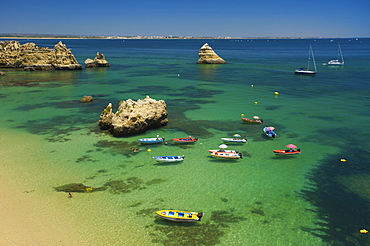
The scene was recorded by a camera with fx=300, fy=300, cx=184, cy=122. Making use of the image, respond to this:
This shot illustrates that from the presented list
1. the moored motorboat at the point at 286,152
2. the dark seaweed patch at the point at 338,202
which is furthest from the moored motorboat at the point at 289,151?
the dark seaweed patch at the point at 338,202

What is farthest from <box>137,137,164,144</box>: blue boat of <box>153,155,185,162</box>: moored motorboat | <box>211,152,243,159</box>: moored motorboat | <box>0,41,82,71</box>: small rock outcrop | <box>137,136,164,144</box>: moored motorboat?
<box>0,41,82,71</box>: small rock outcrop

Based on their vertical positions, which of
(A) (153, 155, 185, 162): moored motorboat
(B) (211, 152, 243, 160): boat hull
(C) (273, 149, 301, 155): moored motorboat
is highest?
(C) (273, 149, 301, 155): moored motorboat

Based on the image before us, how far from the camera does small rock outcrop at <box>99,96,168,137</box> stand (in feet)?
121

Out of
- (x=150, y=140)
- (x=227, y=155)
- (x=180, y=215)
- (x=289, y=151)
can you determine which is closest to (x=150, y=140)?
(x=150, y=140)

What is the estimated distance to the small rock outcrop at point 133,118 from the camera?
121 ft

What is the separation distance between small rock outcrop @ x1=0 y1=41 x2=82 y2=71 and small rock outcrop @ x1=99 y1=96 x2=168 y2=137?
74.0 metres

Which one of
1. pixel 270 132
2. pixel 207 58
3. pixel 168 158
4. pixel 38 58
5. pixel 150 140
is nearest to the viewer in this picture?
pixel 168 158

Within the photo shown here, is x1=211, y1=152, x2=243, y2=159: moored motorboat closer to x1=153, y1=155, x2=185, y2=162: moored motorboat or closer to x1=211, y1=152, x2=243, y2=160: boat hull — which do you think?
x1=211, y1=152, x2=243, y2=160: boat hull

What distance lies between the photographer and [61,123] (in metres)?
43.2

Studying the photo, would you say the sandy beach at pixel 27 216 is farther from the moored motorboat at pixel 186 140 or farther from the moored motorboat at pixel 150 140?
the moored motorboat at pixel 186 140

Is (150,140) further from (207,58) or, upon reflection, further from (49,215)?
(207,58)

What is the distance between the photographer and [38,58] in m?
106

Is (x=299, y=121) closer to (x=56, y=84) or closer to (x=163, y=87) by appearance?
(x=163, y=87)

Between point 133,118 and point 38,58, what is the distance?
85.8 meters
